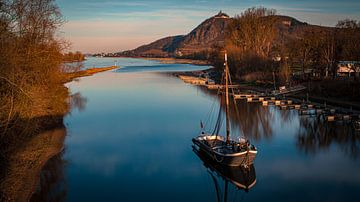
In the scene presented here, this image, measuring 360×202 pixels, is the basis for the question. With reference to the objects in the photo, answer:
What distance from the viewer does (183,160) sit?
20.3 m

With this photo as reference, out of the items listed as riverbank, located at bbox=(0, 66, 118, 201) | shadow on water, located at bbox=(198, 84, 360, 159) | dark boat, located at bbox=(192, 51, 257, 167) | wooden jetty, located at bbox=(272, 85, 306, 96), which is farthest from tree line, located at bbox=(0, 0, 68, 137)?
wooden jetty, located at bbox=(272, 85, 306, 96)

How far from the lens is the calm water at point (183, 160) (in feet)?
51.8

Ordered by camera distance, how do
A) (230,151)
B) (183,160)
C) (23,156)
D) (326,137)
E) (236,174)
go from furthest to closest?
(326,137)
(183,160)
(23,156)
(230,151)
(236,174)

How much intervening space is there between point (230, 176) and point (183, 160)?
3.56 m

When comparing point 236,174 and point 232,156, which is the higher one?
point 232,156

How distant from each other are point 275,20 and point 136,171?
53441 millimetres

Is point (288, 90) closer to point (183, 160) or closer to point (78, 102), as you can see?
point (78, 102)

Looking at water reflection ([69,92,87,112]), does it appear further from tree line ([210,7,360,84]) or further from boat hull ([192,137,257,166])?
tree line ([210,7,360,84])

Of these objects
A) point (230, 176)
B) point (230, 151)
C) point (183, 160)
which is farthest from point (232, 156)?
point (183, 160)

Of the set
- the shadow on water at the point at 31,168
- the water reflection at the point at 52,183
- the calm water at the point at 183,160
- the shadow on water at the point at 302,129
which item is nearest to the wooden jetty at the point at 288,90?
the shadow on water at the point at 302,129

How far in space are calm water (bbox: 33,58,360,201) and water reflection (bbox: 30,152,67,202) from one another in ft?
0.15

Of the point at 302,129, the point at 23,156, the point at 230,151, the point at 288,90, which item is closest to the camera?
the point at 230,151

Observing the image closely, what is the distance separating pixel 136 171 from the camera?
18578mm

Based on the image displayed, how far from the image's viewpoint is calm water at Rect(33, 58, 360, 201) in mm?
15773
